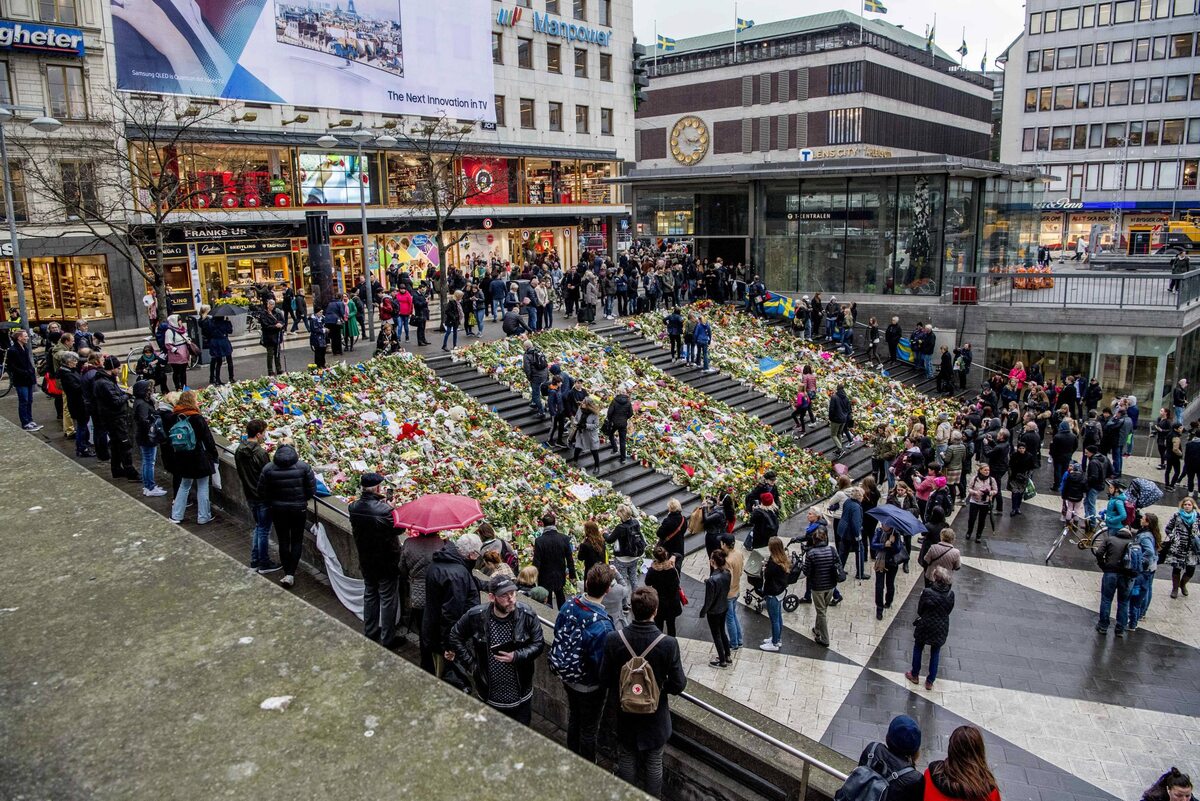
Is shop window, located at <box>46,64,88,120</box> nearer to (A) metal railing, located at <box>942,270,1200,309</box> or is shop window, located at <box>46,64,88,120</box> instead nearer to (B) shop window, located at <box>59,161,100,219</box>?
(B) shop window, located at <box>59,161,100,219</box>

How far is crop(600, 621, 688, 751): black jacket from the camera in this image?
18.0 ft

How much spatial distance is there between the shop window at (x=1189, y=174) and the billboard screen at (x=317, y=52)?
5306 cm

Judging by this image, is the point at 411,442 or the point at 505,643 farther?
the point at 411,442

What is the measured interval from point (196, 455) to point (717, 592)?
630 centimetres

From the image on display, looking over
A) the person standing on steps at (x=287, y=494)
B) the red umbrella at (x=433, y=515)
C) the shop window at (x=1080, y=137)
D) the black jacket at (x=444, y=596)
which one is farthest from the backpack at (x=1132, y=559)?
the shop window at (x=1080, y=137)

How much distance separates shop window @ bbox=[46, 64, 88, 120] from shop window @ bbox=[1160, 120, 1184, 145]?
68.1 metres

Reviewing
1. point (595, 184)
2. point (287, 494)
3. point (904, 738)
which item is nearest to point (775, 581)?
point (904, 738)

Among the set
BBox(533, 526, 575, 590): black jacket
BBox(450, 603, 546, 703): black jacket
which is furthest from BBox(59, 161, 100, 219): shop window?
BBox(450, 603, 546, 703): black jacket

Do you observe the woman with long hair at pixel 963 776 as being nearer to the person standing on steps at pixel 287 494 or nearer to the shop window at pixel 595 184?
the person standing on steps at pixel 287 494

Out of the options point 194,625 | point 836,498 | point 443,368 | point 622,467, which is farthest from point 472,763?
point 443,368

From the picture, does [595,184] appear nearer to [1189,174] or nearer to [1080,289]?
[1080,289]

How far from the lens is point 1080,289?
27.0 meters

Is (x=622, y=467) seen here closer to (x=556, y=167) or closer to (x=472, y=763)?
(x=472, y=763)

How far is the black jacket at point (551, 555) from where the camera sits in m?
10.3
